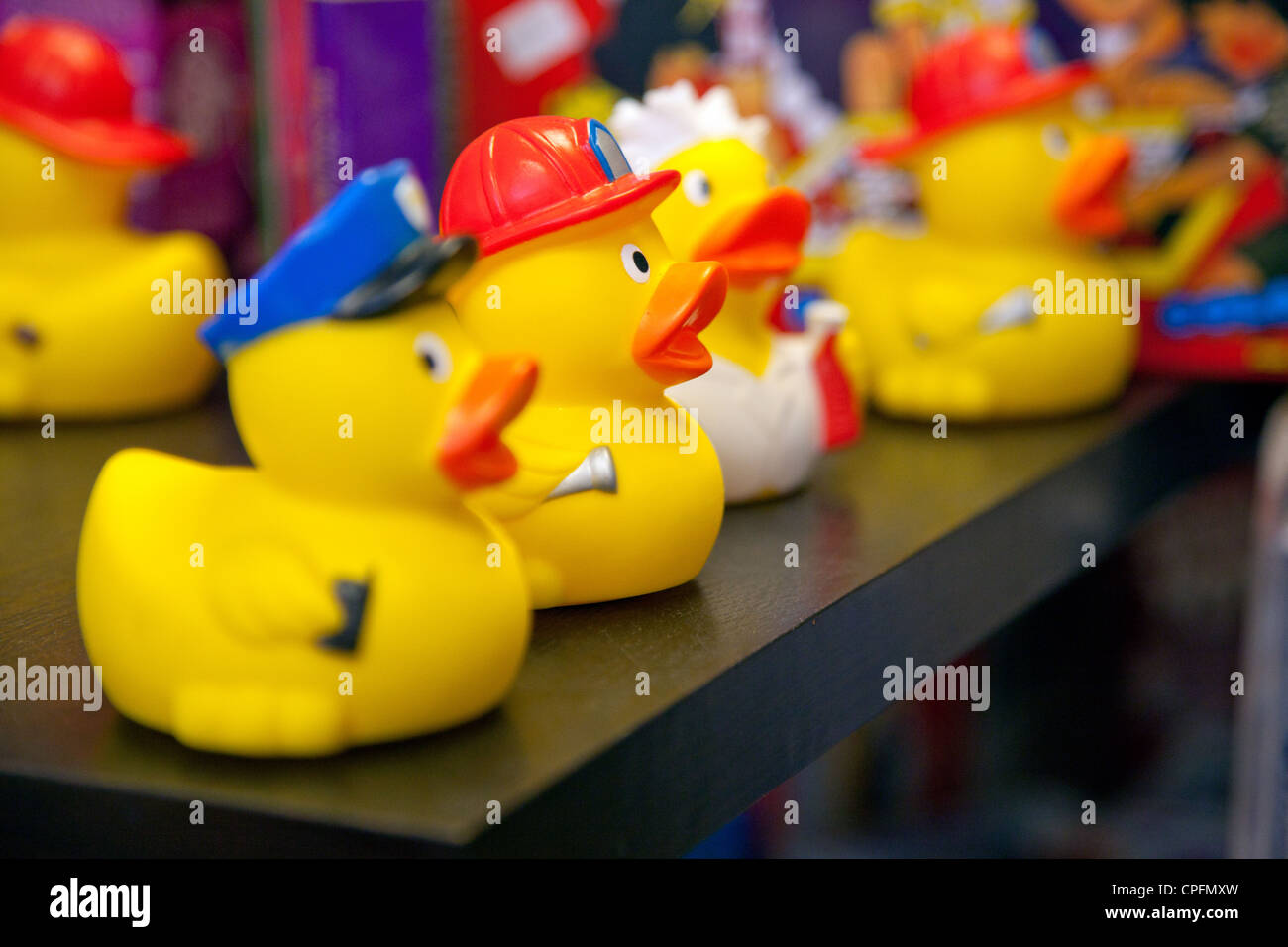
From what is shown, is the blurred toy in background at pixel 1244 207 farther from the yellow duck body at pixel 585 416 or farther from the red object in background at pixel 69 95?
the red object in background at pixel 69 95

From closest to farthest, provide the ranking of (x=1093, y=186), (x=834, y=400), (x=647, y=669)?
(x=647, y=669) < (x=834, y=400) < (x=1093, y=186)

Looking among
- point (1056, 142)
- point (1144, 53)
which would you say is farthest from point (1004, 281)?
point (1144, 53)

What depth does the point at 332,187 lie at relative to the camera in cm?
224

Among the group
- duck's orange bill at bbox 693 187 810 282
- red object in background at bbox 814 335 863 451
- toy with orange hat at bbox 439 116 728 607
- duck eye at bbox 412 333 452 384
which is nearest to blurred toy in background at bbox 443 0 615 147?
red object in background at bbox 814 335 863 451

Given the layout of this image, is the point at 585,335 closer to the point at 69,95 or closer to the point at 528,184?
the point at 528,184

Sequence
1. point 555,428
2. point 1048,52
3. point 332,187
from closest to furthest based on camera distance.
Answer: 1. point 555,428
2. point 1048,52
3. point 332,187

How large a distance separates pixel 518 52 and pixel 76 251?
79 cm

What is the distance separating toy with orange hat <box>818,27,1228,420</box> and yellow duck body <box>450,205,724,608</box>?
2.26 ft

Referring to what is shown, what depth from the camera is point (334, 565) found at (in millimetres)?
903

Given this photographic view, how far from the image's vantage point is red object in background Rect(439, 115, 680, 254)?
113 cm
